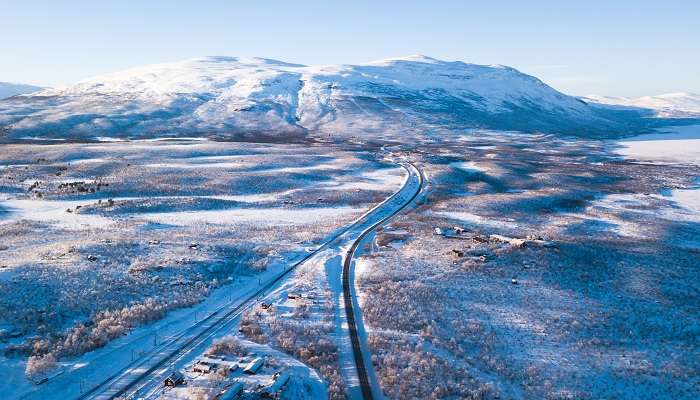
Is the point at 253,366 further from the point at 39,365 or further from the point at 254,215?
the point at 254,215

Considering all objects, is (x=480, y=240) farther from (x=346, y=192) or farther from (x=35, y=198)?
(x=35, y=198)

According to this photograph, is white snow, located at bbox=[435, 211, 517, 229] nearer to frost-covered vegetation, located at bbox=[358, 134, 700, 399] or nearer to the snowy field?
frost-covered vegetation, located at bbox=[358, 134, 700, 399]

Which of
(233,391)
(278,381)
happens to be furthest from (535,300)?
(233,391)

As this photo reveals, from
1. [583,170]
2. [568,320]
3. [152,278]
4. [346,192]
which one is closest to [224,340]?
[152,278]

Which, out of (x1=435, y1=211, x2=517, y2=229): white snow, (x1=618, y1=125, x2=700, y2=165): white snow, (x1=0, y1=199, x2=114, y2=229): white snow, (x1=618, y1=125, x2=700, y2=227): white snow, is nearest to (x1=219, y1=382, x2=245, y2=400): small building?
(x1=0, y1=199, x2=114, y2=229): white snow

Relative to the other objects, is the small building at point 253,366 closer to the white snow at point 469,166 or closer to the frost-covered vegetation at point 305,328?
the frost-covered vegetation at point 305,328
